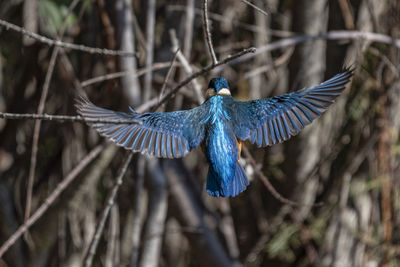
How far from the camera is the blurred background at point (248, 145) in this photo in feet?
9.57

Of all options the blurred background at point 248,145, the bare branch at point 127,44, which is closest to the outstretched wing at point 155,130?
the bare branch at point 127,44

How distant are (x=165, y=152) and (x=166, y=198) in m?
1.21

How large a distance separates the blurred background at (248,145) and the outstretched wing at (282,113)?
1009mm

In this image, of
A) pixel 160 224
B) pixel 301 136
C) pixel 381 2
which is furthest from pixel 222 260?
pixel 381 2

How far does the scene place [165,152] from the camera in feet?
5.26

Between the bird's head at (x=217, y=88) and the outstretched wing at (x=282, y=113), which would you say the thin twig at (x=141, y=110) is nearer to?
the bird's head at (x=217, y=88)

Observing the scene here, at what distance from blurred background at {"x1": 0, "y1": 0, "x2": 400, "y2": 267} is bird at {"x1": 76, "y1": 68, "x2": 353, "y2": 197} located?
1.01 metres

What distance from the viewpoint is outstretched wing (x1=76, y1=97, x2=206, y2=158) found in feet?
5.14

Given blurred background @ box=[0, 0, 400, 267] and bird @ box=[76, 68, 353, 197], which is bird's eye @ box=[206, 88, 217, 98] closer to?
bird @ box=[76, 68, 353, 197]

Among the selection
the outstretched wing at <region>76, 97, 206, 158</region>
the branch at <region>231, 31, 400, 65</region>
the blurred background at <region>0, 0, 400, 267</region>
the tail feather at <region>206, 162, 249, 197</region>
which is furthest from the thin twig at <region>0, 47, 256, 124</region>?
the blurred background at <region>0, 0, 400, 267</region>

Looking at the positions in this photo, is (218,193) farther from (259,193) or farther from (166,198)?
(259,193)

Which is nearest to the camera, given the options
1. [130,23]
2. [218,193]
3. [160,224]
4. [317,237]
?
[218,193]

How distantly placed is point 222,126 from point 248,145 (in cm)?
186

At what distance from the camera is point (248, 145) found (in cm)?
351
